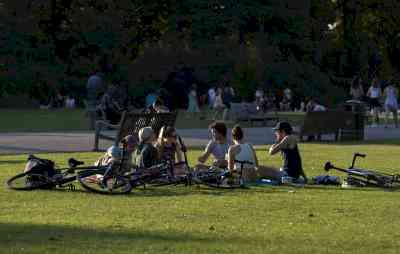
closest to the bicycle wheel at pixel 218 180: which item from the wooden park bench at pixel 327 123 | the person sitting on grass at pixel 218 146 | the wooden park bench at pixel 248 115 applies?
the person sitting on grass at pixel 218 146

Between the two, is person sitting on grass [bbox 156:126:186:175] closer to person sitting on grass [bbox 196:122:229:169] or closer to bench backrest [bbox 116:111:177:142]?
person sitting on grass [bbox 196:122:229:169]

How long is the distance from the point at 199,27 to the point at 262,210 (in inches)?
2003

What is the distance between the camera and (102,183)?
14859 millimetres

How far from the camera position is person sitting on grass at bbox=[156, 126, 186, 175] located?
16.2 m

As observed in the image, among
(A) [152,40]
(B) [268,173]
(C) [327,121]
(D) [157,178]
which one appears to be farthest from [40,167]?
(A) [152,40]

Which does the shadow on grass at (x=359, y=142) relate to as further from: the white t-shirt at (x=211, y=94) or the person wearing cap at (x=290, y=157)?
the white t-shirt at (x=211, y=94)

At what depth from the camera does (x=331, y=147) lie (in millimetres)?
26781

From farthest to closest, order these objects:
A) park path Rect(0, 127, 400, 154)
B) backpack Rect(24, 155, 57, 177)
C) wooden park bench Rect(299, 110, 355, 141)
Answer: wooden park bench Rect(299, 110, 355, 141)
park path Rect(0, 127, 400, 154)
backpack Rect(24, 155, 57, 177)

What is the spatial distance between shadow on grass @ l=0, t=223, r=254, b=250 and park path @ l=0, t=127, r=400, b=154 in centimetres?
1324

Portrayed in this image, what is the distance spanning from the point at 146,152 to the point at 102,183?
1309 millimetres

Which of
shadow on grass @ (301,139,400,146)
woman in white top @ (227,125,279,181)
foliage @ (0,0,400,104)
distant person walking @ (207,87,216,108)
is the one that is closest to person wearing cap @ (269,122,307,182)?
woman in white top @ (227,125,279,181)

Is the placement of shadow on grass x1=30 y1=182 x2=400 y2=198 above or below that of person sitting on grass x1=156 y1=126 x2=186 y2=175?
below

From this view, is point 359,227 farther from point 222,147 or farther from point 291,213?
point 222,147

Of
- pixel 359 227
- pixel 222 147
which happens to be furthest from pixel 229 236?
pixel 222 147
